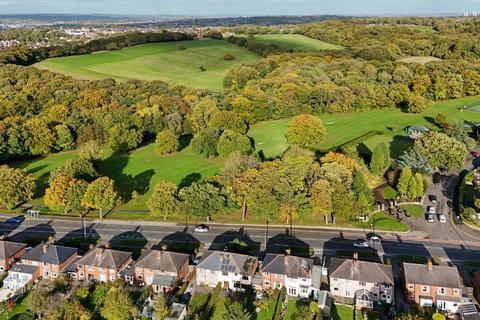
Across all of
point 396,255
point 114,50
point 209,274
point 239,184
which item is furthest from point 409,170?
point 114,50

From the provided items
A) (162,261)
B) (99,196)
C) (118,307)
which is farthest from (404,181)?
(118,307)

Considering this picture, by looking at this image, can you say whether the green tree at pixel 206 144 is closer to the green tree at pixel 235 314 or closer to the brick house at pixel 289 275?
the brick house at pixel 289 275

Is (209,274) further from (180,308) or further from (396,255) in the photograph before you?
(396,255)

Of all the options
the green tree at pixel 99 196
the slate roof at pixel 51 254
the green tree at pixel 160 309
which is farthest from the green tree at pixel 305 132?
the green tree at pixel 160 309

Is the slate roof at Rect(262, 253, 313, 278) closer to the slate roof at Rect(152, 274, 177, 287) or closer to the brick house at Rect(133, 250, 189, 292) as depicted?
the brick house at Rect(133, 250, 189, 292)

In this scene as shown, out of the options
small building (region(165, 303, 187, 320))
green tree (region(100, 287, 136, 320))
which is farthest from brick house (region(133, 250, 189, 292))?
green tree (region(100, 287, 136, 320))

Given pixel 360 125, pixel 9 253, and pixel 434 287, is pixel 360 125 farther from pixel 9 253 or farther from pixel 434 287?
pixel 9 253
